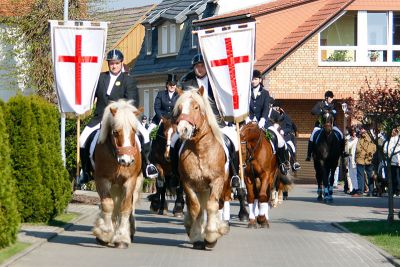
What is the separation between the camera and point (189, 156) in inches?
621

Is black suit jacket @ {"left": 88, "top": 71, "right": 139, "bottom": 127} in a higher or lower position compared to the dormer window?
lower

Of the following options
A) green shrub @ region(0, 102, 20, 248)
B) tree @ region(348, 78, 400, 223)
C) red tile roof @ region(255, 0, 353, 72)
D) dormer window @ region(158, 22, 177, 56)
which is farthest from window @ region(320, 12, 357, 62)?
green shrub @ region(0, 102, 20, 248)

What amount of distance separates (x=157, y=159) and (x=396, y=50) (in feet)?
85.7

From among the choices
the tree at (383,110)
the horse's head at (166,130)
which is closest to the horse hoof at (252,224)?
the horse's head at (166,130)

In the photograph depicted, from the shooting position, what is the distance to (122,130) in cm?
1535

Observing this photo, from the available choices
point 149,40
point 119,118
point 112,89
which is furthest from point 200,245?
point 149,40

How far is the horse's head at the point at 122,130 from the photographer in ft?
49.9

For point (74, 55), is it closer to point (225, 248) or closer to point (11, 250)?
point (225, 248)

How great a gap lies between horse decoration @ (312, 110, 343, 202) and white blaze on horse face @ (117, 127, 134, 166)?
1375cm

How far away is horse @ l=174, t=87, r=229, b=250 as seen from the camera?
1555 centimetres

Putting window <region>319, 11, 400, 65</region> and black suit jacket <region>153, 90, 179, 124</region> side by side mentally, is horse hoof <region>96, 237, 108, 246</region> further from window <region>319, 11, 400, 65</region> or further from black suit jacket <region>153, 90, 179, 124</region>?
window <region>319, 11, 400, 65</region>

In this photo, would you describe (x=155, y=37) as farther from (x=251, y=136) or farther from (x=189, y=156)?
(x=189, y=156)

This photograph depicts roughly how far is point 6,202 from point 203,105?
10.2 feet

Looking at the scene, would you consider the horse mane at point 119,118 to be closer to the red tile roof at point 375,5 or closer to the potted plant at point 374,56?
the red tile roof at point 375,5
